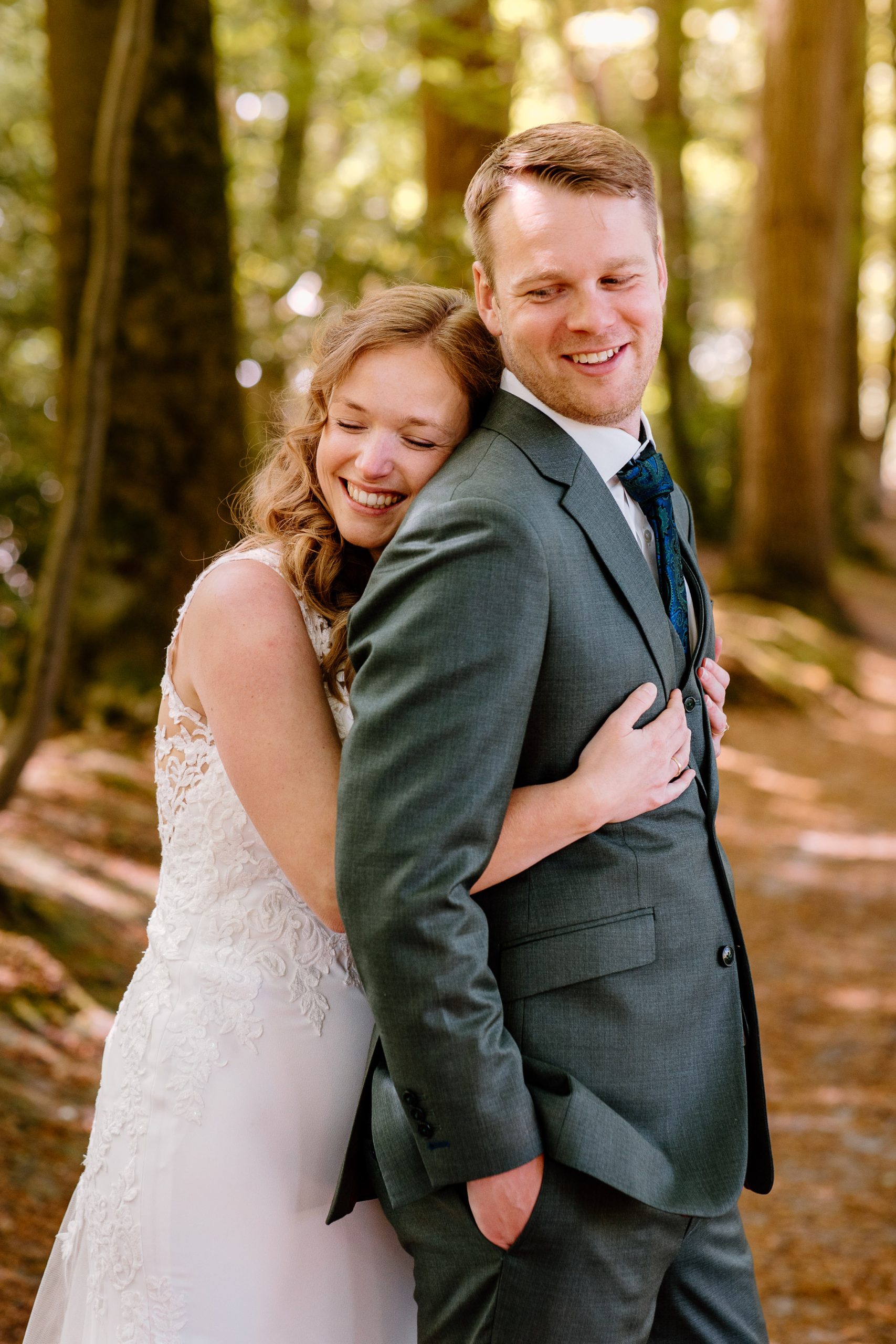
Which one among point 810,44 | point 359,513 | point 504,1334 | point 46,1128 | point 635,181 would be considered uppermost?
point 810,44

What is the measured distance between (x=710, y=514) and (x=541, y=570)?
1713 centimetres

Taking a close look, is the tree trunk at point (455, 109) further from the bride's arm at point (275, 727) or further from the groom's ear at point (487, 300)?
the bride's arm at point (275, 727)

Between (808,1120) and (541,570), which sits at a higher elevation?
(541,570)

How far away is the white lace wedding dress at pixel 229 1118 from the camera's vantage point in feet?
6.71

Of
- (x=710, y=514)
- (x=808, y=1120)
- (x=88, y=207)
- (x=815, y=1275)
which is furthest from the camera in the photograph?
(x=710, y=514)

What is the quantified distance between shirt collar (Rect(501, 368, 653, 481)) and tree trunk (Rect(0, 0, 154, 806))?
2.26 m

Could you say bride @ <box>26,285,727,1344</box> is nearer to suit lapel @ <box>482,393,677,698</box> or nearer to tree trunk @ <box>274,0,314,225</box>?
suit lapel @ <box>482,393,677,698</box>

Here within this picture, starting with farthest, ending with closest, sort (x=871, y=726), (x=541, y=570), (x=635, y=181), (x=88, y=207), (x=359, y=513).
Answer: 1. (x=871, y=726)
2. (x=88, y=207)
3. (x=359, y=513)
4. (x=635, y=181)
5. (x=541, y=570)

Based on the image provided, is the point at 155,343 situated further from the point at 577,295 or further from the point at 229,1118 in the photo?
the point at 229,1118

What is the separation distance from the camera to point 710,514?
18359 millimetres

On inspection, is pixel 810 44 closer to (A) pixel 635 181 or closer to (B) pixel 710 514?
(B) pixel 710 514

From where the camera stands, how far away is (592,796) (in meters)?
1.79

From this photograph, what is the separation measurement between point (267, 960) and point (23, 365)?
20.5ft

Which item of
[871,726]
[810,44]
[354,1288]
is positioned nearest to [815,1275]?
[354,1288]
